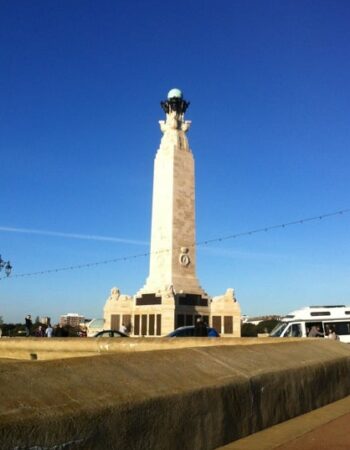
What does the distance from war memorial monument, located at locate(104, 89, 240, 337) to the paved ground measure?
1442 inches

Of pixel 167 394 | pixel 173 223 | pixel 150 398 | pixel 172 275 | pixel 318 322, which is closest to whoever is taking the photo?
pixel 150 398

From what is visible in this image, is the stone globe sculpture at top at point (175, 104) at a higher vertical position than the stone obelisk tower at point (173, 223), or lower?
higher

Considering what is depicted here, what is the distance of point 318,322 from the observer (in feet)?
76.2

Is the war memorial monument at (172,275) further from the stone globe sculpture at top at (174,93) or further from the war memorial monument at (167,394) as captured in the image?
the war memorial monument at (167,394)

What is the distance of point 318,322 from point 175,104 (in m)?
31.7

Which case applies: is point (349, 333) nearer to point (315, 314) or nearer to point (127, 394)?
point (315, 314)

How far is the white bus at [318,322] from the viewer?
75.2 feet

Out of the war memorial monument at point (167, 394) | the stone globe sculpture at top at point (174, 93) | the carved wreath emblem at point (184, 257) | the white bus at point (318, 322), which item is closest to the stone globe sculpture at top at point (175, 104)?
the stone globe sculpture at top at point (174, 93)

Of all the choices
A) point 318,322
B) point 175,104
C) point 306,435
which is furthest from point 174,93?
point 306,435

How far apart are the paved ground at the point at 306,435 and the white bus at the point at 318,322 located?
18.7 meters

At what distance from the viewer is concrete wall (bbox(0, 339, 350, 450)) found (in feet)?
7.48

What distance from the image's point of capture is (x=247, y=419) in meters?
3.79

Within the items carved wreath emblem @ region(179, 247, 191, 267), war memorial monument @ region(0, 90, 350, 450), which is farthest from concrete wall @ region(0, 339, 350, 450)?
carved wreath emblem @ region(179, 247, 191, 267)

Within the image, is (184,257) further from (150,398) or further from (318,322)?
(150,398)
